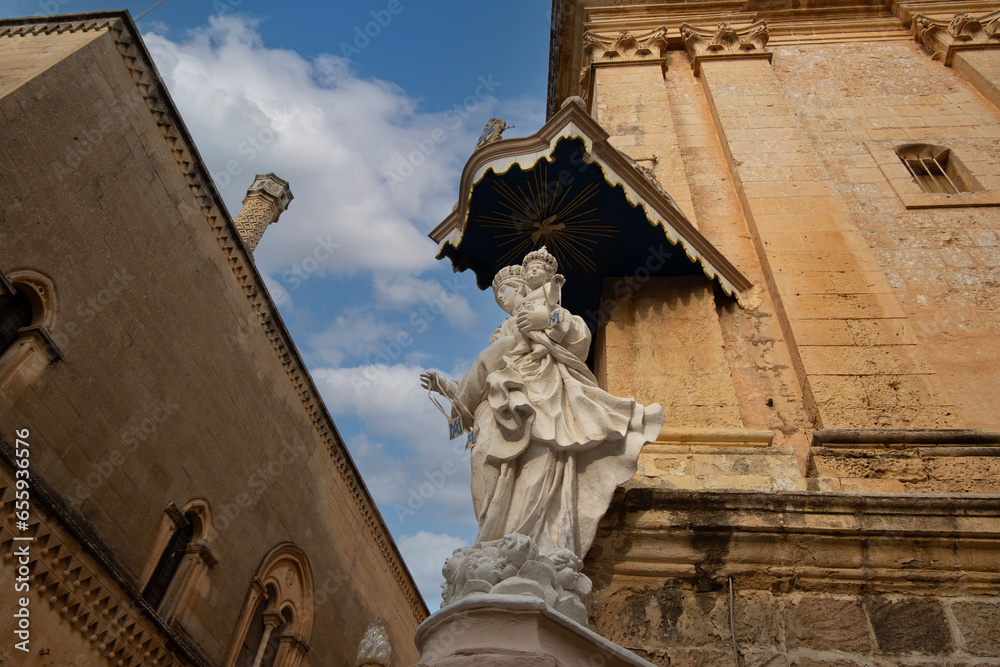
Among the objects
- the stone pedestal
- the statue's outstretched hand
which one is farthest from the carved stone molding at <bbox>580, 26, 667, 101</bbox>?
the stone pedestal

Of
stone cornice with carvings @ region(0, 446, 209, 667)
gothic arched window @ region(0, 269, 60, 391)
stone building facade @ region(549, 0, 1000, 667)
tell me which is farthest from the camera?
gothic arched window @ region(0, 269, 60, 391)

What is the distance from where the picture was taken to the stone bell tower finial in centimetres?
1962

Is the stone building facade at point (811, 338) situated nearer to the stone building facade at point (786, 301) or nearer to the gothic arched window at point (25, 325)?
the stone building facade at point (786, 301)

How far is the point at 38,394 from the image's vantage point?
840 cm

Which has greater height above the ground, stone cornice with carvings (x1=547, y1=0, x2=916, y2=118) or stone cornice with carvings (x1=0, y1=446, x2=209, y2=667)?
stone cornice with carvings (x1=547, y1=0, x2=916, y2=118)

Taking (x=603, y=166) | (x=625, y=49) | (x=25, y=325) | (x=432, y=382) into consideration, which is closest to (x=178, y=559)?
(x=25, y=325)

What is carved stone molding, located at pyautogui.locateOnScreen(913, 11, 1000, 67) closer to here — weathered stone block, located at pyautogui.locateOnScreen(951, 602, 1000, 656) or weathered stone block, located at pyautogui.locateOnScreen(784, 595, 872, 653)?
weathered stone block, located at pyautogui.locateOnScreen(951, 602, 1000, 656)

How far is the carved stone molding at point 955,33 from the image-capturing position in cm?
948

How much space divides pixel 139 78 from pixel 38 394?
563 centimetres

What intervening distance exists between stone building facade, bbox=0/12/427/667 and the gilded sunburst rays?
5842mm

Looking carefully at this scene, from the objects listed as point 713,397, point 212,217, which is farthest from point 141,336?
point 713,397

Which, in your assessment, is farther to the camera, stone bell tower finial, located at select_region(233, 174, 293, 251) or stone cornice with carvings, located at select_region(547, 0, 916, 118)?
stone bell tower finial, located at select_region(233, 174, 293, 251)

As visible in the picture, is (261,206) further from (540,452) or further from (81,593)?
(540,452)

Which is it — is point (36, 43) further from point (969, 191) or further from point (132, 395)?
point (969, 191)
